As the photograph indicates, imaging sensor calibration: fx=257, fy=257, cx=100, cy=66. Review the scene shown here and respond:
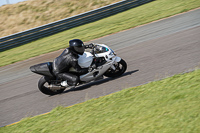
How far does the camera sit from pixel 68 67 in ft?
25.4

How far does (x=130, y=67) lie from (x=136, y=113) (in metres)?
3.81

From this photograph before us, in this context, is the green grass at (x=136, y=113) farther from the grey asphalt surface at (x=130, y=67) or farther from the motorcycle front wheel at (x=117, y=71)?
the motorcycle front wheel at (x=117, y=71)

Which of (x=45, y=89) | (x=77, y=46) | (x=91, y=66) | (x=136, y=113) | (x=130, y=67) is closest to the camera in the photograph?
(x=136, y=113)

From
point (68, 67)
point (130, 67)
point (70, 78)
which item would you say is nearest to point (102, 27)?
point (130, 67)

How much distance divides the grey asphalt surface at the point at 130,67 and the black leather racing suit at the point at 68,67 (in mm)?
511

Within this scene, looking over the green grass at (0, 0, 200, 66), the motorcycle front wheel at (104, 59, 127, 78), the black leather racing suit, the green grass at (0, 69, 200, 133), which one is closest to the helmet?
the black leather racing suit

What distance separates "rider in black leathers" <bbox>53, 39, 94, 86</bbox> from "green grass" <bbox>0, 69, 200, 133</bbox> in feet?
3.89

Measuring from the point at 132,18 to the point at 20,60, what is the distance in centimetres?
762

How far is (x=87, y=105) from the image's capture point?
6.50 meters

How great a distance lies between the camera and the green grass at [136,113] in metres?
4.64

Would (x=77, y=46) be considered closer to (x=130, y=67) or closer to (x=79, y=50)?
(x=79, y=50)

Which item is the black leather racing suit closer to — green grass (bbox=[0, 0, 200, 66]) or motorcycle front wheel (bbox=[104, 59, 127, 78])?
motorcycle front wheel (bbox=[104, 59, 127, 78])

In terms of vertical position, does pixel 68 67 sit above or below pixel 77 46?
below

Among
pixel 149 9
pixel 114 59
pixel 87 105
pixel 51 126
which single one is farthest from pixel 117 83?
pixel 149 9
